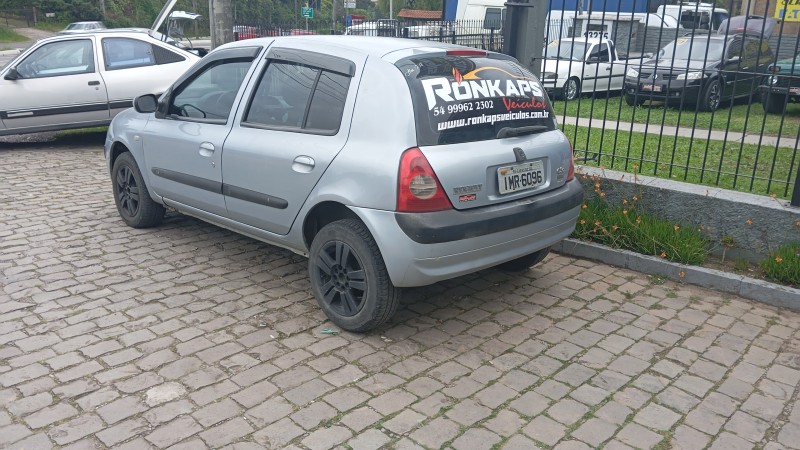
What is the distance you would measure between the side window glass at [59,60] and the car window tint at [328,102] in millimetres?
6705

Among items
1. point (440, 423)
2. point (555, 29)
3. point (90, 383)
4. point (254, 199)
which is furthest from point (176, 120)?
point (555, 29)

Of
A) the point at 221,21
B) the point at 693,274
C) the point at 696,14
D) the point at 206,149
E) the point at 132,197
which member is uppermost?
the point at 696,14

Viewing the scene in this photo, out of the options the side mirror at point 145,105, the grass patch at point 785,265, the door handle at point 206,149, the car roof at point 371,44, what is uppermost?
the car roof at point 371,44

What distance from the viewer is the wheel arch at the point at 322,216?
4.21 m

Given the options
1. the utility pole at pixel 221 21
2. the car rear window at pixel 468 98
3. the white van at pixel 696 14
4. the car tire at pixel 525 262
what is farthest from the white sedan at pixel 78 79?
the white van at pixel 696 14

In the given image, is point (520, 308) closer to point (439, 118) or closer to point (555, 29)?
point (439, 118)

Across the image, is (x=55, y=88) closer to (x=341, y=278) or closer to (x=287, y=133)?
(x=287, y=133)

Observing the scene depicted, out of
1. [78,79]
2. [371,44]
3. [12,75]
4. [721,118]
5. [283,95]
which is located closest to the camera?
[371,44]

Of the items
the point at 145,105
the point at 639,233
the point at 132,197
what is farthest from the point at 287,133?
the point at 639,233

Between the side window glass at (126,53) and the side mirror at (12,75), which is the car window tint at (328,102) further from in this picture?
the side mirror at (12,75)

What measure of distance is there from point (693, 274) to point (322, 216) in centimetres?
280

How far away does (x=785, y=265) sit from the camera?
4.84m

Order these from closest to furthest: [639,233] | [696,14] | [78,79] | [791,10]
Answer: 1. [696,14]
2. [639,233]
3. [791,10]
4. [78,79]

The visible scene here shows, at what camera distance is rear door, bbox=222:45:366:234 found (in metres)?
4.25
